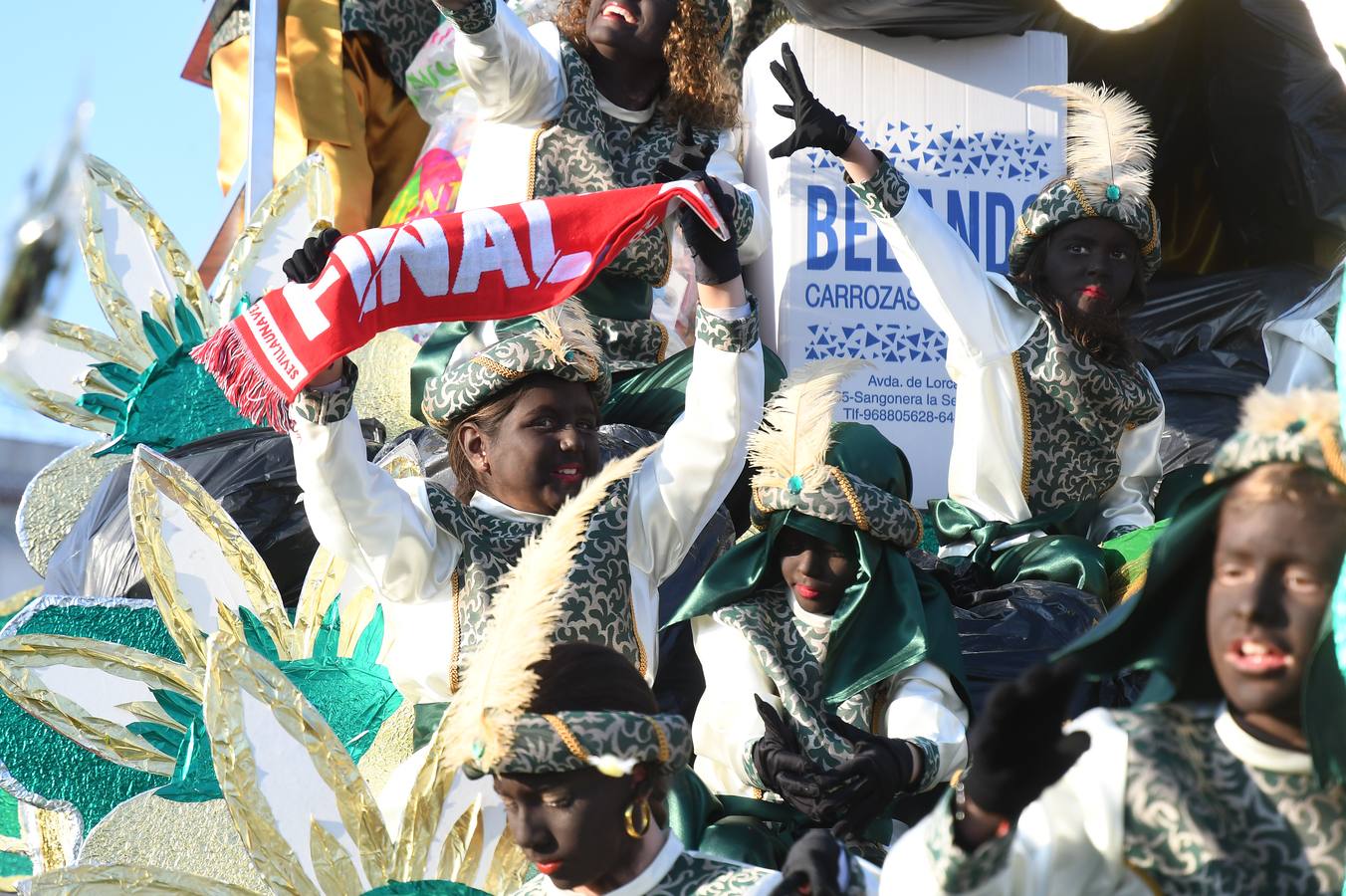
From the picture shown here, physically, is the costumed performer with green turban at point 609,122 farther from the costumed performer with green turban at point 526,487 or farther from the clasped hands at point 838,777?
the clasped hands at point 838,777

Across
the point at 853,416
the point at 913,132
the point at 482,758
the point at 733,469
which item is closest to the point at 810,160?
the point at 913,132

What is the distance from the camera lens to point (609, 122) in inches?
189

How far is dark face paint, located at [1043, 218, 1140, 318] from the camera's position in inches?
167

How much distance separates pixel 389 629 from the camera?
3.67 m

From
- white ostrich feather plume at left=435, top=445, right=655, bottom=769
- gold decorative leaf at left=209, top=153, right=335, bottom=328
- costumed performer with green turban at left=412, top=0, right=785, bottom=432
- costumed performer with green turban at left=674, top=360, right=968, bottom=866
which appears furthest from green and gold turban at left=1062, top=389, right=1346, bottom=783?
gold decorative leaf at left=209, top=153, right=335, bottom=328

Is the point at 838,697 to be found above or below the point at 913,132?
below

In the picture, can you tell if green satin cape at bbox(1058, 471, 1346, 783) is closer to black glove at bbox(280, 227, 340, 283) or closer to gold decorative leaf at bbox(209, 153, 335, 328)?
black glove at bbox(280, 227, 340, 283)

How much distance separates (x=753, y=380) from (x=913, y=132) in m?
2.36

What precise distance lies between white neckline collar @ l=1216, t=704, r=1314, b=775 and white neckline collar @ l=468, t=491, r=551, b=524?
5.47ft

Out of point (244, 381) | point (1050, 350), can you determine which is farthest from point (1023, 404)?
point (244, 381)

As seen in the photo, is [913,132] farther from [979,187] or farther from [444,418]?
[444,418]

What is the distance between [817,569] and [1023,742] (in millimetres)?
1594

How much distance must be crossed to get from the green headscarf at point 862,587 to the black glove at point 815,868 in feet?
3.95

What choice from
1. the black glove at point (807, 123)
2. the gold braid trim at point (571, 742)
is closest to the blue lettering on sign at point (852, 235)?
the black glove at point (807, 123)
